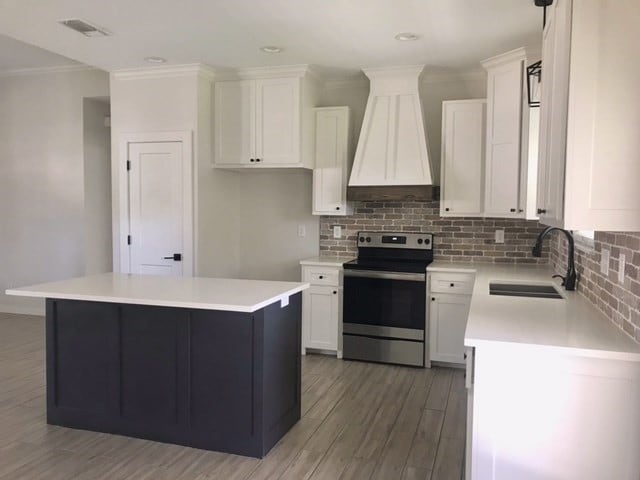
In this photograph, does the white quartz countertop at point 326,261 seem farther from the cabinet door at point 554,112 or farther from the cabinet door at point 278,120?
the cabinet door at point 554,112

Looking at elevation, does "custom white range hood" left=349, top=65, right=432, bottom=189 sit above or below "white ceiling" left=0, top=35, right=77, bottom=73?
below

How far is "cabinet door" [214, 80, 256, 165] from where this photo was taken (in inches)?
183

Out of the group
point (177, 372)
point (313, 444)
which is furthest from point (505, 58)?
point (177, 372)

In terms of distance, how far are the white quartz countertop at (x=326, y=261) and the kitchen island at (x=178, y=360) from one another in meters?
1.40

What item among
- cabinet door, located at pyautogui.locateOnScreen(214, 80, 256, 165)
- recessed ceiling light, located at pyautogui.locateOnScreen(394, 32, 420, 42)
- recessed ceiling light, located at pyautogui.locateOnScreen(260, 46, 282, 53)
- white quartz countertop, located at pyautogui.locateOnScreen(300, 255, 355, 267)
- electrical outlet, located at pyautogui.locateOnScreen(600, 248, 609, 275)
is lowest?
white quartz countertop, located at pyautogui.locateOnScreen(300, 255, 355, 267)

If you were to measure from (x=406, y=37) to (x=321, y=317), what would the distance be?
243 centimetres

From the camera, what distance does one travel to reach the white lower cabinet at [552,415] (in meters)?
1.80

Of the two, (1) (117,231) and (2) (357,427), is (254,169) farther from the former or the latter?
(2) (357,427)

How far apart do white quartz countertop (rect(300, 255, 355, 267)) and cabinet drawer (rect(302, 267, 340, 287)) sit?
0.05 m

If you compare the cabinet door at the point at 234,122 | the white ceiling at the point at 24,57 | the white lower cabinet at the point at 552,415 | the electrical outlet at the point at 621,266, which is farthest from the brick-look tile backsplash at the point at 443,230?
the white ceiling at the point at 24,57

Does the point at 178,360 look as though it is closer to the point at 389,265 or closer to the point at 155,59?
the point at 389,265

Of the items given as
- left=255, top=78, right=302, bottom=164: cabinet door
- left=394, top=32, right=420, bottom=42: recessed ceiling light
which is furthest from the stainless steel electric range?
left=394, top=32, right=420, bottom=42: recessed ceiling light

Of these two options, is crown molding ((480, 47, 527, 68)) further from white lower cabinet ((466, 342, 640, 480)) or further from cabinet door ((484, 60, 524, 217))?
white lower cabinet ((466, 342, 640, 480))

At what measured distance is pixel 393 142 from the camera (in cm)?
446
